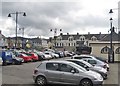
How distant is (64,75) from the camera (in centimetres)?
1522

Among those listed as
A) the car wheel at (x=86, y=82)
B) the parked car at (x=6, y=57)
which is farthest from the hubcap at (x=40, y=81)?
the parked car at (x=6, y=57)

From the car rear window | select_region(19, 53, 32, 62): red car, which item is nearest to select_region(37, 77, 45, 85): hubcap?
the car rear window

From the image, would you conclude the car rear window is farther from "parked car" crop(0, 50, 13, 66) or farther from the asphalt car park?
"parked car" crop(0, 50, 13, 66)

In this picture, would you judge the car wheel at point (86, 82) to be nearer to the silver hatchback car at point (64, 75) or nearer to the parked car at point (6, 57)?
the silver hatchback car at point (64, 75)

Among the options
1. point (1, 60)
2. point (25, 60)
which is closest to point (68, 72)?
point (1, 60)

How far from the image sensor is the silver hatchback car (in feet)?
49.5

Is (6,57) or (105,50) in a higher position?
(105,50)

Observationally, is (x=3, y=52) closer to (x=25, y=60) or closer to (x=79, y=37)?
(x=25, y=60)

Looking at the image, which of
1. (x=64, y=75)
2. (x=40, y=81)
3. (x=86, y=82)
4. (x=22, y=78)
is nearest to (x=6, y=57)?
(x=22, y=78)

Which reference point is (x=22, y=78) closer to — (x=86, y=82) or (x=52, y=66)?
(x=52, y=66)

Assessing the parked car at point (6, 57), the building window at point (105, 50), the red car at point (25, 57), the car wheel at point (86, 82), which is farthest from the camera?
the building window at point (105, 50)

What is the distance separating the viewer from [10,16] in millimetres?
42562

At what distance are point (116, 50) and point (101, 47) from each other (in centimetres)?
263

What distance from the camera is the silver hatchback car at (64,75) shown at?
15094 mm
